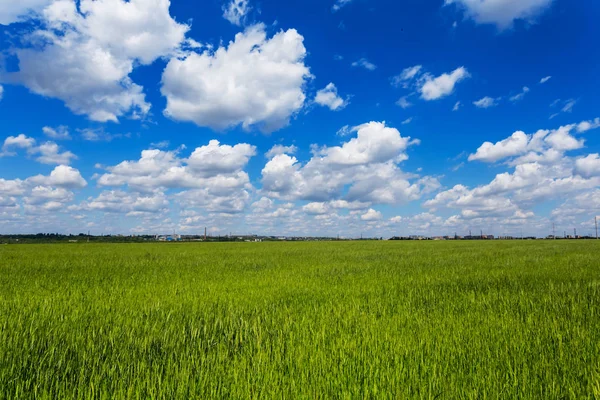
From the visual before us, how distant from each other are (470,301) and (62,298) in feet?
26.8

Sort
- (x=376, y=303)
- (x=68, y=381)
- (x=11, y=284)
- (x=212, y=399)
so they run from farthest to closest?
(x=11, y=284) < (x=376, y=303) < (x=68, y=381) < (x=212, y=399)

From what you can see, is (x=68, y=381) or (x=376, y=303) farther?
(x=376, y=303)

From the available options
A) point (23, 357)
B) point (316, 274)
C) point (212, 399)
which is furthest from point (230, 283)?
point (212, 399)

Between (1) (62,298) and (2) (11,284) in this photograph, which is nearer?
(1) (62,298)

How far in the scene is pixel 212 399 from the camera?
8.78 ft

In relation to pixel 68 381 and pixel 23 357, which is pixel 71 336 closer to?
pixel 23 357

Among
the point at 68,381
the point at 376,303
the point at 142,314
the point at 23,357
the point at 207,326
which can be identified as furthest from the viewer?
the point at 376,303

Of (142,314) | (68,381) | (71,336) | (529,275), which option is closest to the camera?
(68,381)

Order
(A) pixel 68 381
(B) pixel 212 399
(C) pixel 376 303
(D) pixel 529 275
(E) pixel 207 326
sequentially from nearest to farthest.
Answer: (B) pixel 212 399, (A) pixel 68 381, (E) pixel 207 326, (C) pixel 376 303, (D) pixel 529 275

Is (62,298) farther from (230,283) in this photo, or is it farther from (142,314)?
(230,283)

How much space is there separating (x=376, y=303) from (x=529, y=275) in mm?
7574

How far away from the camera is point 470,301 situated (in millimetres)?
6715

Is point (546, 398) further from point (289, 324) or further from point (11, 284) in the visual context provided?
point (11, 284)

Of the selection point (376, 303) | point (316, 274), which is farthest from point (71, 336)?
point (316, 274)
